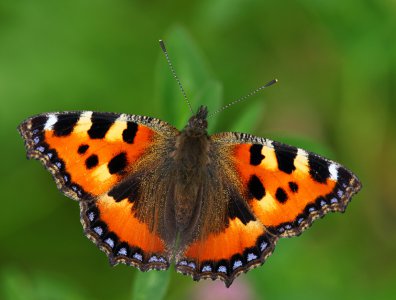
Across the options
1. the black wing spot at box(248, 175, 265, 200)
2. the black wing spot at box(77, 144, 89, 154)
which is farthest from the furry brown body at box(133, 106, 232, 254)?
the black wing spot at box(77, 144, 89, 154)

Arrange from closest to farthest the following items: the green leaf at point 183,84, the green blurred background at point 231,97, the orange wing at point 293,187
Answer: the orange wing at point 293,187 → the green leaf at point 183,84 → the green blurred background at point 231,97

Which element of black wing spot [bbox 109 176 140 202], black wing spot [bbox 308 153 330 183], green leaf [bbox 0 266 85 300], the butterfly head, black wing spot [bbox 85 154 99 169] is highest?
the butterfly head

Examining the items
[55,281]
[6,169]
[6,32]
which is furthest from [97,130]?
[6,32]

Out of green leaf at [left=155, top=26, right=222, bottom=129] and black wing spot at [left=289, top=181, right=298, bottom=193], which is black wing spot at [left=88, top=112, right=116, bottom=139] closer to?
green leaf at [left=155, top=26, right=222, bottom=129]

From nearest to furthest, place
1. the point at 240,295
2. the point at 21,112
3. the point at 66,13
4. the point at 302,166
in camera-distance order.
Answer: the point at 302,166 < the point at 240,295 < the point at 21,112 < the point at 66,13

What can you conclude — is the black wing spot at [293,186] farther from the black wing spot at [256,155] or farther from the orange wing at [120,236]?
the orange wing at [120,236]

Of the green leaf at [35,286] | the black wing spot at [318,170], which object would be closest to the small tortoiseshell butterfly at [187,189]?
the black wing spot at [318,170]

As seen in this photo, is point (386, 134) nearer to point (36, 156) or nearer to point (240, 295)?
point (240, 295)
